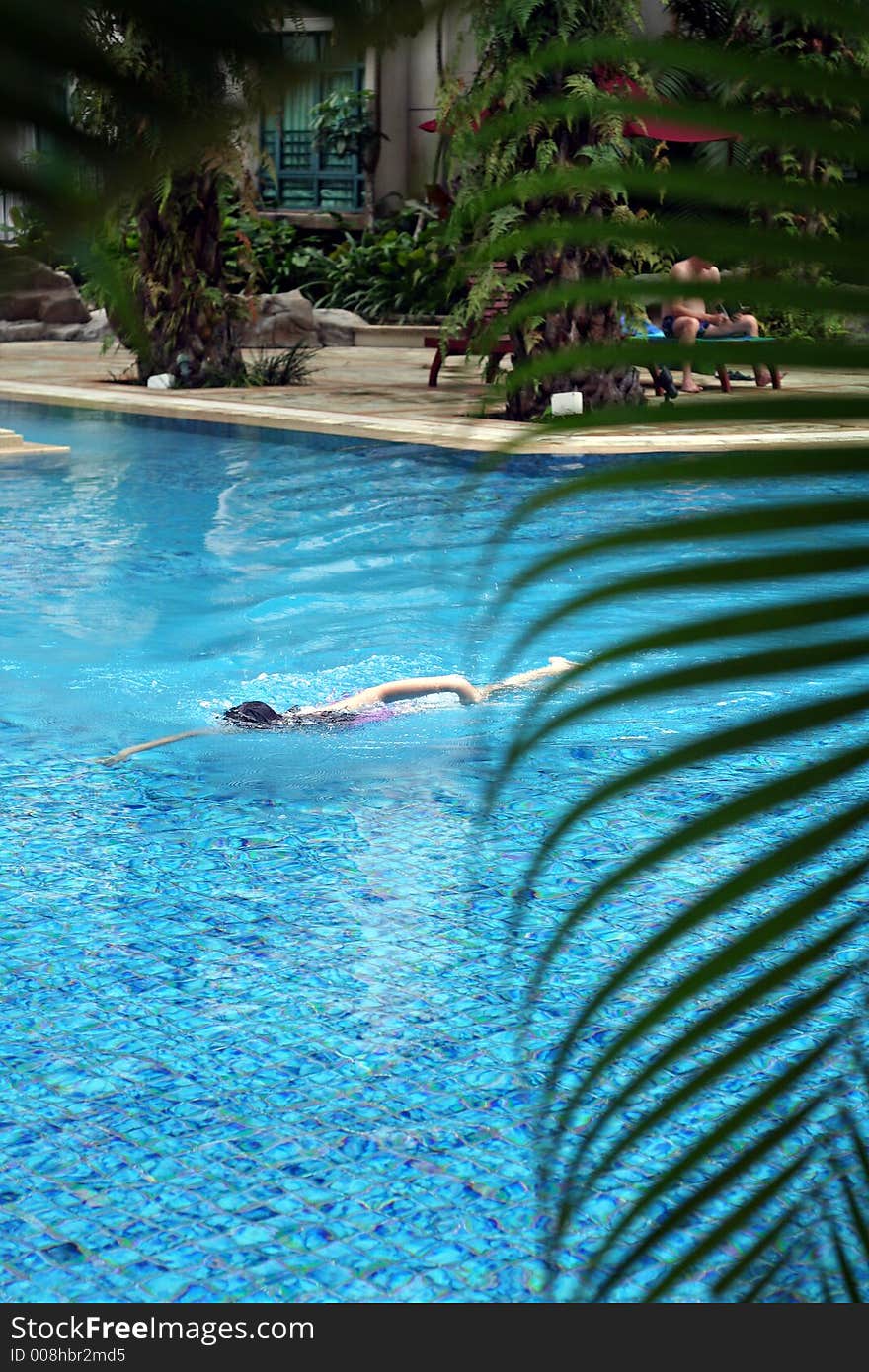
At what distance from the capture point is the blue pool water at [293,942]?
3027 millimetres

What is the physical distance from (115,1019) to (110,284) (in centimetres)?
371

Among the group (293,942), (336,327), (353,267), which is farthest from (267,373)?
(293,942)

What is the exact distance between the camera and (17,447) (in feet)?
42.9

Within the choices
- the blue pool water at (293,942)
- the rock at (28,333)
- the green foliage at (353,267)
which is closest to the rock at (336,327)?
the green foliage at (353,267)

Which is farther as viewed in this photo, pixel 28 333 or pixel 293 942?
pixel 28 333

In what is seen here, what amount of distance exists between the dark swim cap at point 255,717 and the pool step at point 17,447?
7.15m

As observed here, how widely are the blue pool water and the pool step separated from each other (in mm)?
4356

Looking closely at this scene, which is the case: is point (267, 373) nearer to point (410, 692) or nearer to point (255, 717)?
point (410, 692)

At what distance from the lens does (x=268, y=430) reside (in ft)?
45.3

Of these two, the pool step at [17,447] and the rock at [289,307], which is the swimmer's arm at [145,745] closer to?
the pool step at [17,447]

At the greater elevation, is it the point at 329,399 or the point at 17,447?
the point at 329,399

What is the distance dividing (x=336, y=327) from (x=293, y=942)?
20.0 metres

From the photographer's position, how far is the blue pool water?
9.93 feet
